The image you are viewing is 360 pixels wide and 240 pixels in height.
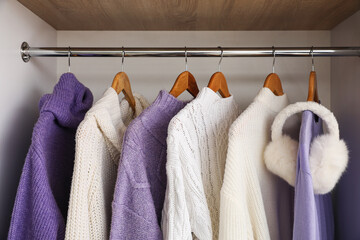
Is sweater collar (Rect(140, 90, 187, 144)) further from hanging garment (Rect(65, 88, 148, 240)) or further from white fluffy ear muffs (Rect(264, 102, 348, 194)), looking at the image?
white fluffy ear muffs (Rect(264, 102, 348, 194))

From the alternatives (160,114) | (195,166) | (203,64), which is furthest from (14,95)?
(203,64)

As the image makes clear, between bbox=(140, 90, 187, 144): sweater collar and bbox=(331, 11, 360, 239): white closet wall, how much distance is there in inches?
19.7

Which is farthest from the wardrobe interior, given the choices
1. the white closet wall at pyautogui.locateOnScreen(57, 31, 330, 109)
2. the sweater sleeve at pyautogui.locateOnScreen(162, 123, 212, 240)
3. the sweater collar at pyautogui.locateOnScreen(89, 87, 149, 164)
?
the sweater sleeve at pyautogui.locateOnScreen(162, 123, 212, 240)

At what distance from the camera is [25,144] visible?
0.91m

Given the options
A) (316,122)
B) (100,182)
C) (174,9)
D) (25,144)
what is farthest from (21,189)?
(316,122)

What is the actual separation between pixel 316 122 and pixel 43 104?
657 millimetres

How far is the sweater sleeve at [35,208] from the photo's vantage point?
0.67 m

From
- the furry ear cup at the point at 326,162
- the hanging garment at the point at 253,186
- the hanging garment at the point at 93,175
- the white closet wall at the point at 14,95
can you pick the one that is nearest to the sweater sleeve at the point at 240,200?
the hanging garment at the point at 253,186

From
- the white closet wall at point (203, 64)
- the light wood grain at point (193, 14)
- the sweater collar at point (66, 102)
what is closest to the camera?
the sweater collar at point (66, 102)

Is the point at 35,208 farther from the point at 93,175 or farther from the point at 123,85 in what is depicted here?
the point at 123,85

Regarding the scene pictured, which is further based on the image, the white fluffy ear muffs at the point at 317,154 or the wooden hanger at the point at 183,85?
the wooden hanger at the point at 183,85

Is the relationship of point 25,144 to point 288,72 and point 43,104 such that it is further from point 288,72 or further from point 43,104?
point 288,72

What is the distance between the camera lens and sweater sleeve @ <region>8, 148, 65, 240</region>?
2.18 ft

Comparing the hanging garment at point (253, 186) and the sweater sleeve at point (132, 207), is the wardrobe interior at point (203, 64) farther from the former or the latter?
the sweater sleeve at point (132, 207)
